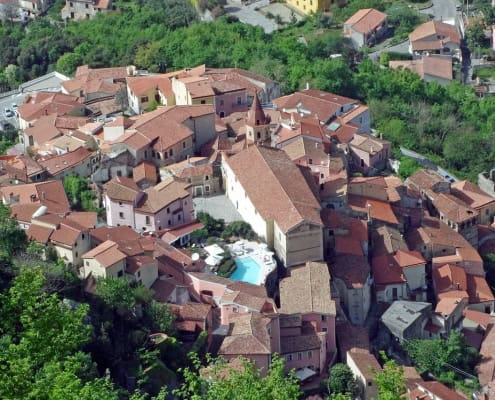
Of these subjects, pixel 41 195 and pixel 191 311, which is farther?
pixel 41 195

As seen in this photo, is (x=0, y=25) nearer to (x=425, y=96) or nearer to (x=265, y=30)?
(x=265, y=30)

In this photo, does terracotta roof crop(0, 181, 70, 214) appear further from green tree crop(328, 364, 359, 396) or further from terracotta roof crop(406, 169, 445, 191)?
terracotta roof crop(406, 169, 445, 191)

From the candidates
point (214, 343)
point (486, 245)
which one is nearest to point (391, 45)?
point (486, 245)

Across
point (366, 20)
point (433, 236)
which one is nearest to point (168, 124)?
point (433, 236)

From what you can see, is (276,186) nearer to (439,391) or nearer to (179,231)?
(179,231)

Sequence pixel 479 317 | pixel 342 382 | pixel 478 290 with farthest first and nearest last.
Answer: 1. pixel 478 290
2. pixel 479 317
3. pixel 342 382

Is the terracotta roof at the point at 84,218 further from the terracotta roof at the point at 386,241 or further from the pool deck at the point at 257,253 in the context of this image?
the terracotta roof at the point at 386,241

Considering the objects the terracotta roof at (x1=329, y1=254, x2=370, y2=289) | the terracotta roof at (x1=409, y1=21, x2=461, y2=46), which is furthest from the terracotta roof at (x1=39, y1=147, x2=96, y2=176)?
the terracotta roof at (x1=409, y1=21, x2=461, y2=46)

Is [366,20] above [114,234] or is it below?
below
